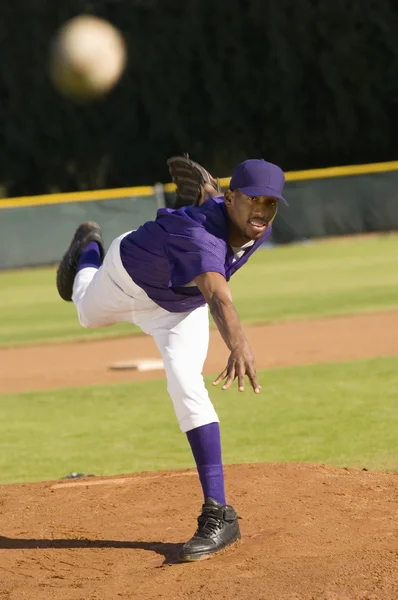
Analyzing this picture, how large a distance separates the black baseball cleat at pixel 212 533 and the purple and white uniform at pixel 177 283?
0.34 metres

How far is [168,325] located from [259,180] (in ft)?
2.49

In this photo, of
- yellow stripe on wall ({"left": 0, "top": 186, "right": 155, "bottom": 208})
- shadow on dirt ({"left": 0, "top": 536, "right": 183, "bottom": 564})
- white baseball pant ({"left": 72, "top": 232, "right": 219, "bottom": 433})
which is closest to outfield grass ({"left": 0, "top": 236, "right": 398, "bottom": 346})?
yellow stripe on wall ({"left": 0, "top": 186, "right": 155, "bottom": 208})

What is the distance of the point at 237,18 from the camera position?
23625 millimetres

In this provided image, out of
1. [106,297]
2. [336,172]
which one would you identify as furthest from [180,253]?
[336,172]

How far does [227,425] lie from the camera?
7.10 meters

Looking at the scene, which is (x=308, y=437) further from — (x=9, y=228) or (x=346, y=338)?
(x=9, y=228)

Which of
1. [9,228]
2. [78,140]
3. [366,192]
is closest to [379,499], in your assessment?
[9,228]

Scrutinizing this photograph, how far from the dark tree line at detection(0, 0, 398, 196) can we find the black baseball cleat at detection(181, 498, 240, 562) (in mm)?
19265

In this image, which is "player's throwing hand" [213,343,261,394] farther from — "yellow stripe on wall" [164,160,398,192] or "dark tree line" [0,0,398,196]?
"dark tree line" [0,0,398,196]

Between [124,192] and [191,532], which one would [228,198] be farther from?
[124,192]

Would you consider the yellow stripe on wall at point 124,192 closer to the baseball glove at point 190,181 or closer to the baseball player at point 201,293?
the baseball glove at point 190,181

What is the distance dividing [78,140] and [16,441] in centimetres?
1840

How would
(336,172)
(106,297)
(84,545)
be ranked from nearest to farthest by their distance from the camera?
(84,545)
(106,297)
(336,172)

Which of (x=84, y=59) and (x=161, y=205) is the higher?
(x=84, y=59)
